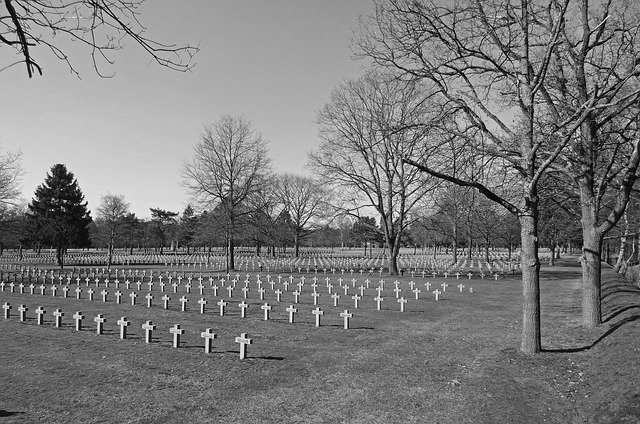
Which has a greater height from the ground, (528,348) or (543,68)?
(543,68)

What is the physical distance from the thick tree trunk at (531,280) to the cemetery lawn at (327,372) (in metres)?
A: 0.42

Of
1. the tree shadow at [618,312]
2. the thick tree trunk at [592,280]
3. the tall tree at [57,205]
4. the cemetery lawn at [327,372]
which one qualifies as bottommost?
the cemetery lawn at [327,372]

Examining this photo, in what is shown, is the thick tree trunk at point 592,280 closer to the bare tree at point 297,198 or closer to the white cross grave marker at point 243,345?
the white cross grave marker at point 243,345

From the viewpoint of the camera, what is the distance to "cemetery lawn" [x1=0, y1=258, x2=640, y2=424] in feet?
20.2

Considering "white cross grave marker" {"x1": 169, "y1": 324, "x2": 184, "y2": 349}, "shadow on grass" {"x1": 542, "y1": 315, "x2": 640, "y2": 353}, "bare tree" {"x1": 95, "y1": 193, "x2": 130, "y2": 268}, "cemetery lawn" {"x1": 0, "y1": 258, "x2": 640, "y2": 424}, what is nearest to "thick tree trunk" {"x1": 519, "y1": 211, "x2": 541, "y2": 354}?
"cemetery lawn" {"x1": 0, "y1": 258, "x2": 640, "y2": 424}

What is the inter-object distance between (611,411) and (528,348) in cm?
359

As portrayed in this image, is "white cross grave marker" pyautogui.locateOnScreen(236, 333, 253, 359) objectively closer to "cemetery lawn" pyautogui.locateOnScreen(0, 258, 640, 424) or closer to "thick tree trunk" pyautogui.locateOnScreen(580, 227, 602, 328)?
"cemetery lawn" pyautogui.locateOnScreen(0, 258, 640, 424)

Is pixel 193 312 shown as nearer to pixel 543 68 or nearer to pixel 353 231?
pixel 543 68

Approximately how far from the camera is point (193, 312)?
15.3 metres

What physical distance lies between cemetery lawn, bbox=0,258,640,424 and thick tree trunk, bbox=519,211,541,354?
0.42 metres

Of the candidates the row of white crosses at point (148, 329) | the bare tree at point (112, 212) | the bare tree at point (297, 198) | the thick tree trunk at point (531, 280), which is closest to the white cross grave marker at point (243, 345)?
the row of white crosses at point (148, 329)

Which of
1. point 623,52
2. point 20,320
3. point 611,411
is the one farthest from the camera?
point 20,320

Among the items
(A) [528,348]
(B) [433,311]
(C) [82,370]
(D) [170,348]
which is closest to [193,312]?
(D) [170,348]

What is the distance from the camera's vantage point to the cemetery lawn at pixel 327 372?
20.2ft
